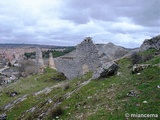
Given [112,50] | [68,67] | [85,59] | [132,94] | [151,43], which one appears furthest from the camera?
[112,50]

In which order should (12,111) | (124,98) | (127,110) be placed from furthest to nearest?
(12,111) < (124,98) < (127,110)

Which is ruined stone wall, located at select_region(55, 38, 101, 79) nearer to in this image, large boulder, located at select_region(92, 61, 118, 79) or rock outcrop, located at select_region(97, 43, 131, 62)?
rock outcrop, located at select_region(97, 43, 131, 62)

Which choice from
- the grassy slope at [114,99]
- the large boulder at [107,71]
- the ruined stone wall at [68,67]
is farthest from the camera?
the ruined stone wall at [68,67]

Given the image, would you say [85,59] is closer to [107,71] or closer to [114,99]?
[107,71]

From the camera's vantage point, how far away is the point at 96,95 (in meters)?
16.6

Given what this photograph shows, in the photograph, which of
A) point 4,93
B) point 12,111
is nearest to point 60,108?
point 12,111

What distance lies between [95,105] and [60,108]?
2.48m

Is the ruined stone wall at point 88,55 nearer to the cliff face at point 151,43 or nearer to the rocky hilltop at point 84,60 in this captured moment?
the rocky hilltop at point 84,60

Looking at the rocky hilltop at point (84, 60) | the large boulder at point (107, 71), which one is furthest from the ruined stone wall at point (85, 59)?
the large boulder at point (107, 71)

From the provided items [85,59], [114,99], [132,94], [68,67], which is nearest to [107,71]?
[114,99]

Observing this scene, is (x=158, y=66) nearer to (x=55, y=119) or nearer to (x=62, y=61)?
(x=55, y=119)

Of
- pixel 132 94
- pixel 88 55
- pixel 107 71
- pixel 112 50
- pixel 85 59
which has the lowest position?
pixel 132 94

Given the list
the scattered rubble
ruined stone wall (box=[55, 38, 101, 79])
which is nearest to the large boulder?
the scattered rubble

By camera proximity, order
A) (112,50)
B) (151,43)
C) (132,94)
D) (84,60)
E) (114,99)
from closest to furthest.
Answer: (132,94)
(114,99)
(84,60)
(151,43)
(112,50)
